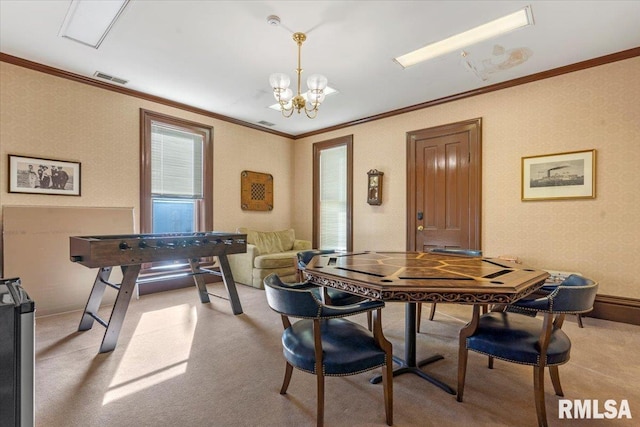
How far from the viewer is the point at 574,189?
143 inches

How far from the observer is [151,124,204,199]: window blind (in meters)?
4.69

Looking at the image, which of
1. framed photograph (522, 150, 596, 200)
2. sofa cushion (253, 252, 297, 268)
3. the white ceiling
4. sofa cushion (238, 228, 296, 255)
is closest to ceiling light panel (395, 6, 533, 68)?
the white ceiling

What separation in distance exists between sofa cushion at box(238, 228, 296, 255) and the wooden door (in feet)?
7.50

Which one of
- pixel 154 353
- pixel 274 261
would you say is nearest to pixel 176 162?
pixel 274 261

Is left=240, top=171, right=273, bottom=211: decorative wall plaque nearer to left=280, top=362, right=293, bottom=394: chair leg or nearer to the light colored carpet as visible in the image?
the light colored carpet

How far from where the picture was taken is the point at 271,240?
18.9ft

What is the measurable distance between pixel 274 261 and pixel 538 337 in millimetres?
3655

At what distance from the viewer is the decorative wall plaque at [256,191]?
573 centimetres

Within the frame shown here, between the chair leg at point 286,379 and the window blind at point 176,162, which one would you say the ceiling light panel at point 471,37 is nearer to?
the chair leg at point 286,379

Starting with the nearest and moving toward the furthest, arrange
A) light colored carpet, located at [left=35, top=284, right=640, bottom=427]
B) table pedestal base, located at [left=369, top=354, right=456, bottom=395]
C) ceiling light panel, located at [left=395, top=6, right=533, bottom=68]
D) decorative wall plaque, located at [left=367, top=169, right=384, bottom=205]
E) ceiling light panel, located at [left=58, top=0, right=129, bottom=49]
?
light colored carpet, located at [left=35, top=284, right=640, bottom=427] < table pedestal base, located at [left=369, top=354, right=456, bottom=395] < ceiling light panel, located at [left=58, top=0, right=129, bottom=49] < ceiling light panel, located at [left=395, top=6, right=533, bottom=68] < decorative wall plaque, located at [left=367, top=169, right=384, bottom=205]

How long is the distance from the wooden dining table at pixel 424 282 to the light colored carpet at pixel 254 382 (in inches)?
9.8

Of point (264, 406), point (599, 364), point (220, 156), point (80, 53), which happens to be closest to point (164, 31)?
point (80, 53)

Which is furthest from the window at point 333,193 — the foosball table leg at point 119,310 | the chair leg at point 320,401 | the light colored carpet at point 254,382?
the chair leg at point 320,401

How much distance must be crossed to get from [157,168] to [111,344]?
9.20 ft
